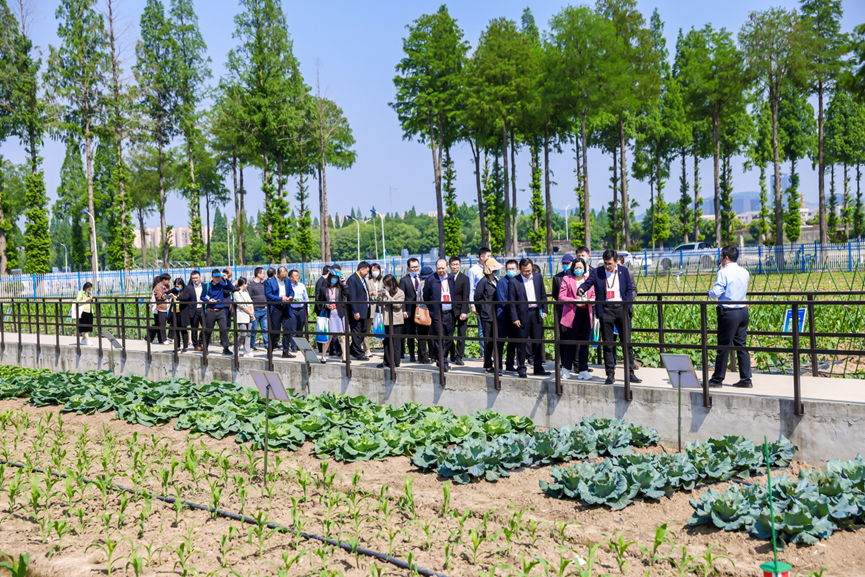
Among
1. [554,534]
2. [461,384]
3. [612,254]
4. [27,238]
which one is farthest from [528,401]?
[27,238]

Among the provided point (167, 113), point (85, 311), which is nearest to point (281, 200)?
point (167, 113)

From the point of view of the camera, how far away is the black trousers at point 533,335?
8188 mm

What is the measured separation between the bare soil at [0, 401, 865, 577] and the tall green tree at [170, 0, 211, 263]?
40311 mm

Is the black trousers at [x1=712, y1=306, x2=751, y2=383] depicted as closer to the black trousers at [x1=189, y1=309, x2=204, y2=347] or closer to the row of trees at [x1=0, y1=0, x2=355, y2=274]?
the black trousers at [x1=189, y1=309, x2=204, y2=347]

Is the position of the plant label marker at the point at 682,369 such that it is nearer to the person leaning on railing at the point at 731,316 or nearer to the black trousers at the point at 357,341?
the person leaning on railing at the point at 731,316

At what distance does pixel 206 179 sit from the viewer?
5422 centimetres

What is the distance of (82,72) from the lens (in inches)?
1467

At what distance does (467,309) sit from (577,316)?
1.86 metres

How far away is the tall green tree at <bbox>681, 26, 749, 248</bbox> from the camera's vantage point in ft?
112

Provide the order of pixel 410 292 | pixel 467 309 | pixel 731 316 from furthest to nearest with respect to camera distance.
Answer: pixel 410 292
pixel 467 309
pixel 731 316

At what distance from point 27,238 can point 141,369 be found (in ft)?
109

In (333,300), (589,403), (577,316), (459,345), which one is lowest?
(589,403)

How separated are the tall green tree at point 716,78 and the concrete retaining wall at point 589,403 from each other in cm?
3104

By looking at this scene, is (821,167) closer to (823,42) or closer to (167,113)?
(823,42)
